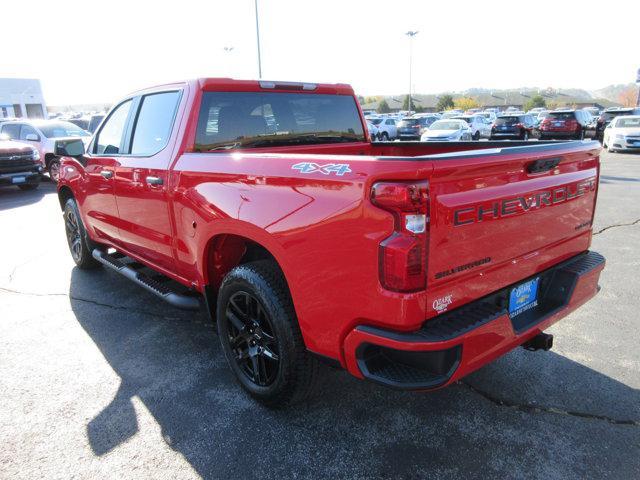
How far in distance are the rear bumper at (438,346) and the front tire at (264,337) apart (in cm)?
45

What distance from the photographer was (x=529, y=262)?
99.3 inches

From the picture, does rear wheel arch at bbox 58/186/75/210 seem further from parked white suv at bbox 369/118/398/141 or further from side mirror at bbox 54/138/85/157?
parked white suv at bbox 369/118/398/141

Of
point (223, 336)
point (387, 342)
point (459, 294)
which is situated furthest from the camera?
point (223, 336)

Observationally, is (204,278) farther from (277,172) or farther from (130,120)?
(130,120)

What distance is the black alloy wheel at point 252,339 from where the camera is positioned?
2820mm

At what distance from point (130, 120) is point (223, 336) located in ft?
7.06

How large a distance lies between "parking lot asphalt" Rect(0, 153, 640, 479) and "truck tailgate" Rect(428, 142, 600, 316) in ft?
2.99

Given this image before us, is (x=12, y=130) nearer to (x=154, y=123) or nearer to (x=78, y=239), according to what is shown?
(x=78, y=239)

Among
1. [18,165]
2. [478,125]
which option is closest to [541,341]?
[18,165]

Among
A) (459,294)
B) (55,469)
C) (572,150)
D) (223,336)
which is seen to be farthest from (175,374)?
(572,150)

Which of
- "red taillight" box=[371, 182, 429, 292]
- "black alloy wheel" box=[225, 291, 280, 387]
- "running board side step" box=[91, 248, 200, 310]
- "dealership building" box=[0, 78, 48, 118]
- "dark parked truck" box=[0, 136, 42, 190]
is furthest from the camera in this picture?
"dealership building" box=[0, 78, 48, 118]

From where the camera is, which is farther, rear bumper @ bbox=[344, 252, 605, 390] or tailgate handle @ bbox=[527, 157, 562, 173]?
tailgate handle @ bbox=[527, 157, 562, 173]

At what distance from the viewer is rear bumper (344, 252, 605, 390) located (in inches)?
78.9

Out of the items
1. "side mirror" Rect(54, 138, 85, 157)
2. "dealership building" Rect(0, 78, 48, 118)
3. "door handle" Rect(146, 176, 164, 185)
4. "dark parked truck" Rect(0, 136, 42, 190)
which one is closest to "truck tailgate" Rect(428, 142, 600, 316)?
"door handle" Rect(146, 176, 164, 185)
